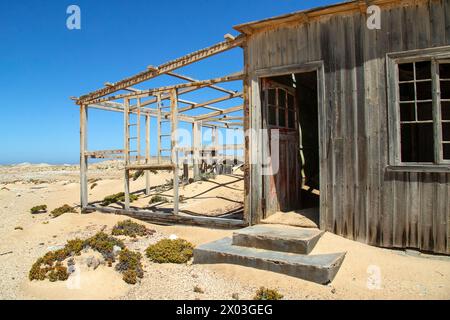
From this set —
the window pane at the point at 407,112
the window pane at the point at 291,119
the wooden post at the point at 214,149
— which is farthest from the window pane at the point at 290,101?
the wooden post at the point at 214,149

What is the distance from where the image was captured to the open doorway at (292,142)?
27.0ft

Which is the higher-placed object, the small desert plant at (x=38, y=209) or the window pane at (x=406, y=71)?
the window pane at (x=406, y=71)

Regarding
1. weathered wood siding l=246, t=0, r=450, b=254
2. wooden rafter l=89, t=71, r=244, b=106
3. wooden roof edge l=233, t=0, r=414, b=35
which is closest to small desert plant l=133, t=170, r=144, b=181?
wooden rafter l=89, t=71, r=244, b=106

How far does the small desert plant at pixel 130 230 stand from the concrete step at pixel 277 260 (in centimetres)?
301

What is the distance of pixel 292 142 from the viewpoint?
9.20m

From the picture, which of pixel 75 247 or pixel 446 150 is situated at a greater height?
pixel 446 150

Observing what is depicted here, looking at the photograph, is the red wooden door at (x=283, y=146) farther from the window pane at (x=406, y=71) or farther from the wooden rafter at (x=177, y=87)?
the window pane at (x=406, y=71)

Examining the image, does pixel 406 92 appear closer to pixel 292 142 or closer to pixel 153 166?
pixel 292 142

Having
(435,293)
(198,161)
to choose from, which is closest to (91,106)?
(198,161)

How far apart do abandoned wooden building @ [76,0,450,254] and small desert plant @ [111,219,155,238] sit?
127 centimetres

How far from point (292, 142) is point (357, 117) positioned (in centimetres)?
285

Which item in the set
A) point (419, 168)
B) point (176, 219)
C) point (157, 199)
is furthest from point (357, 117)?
point (157, 199)

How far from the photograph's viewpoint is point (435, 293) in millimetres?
4637

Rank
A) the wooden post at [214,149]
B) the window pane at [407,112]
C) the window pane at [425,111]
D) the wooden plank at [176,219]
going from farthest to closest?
the wooden post at [214,149]
the window pane at [407,112]
the window pane at [425,111]
the wooden plank at [176,219]
